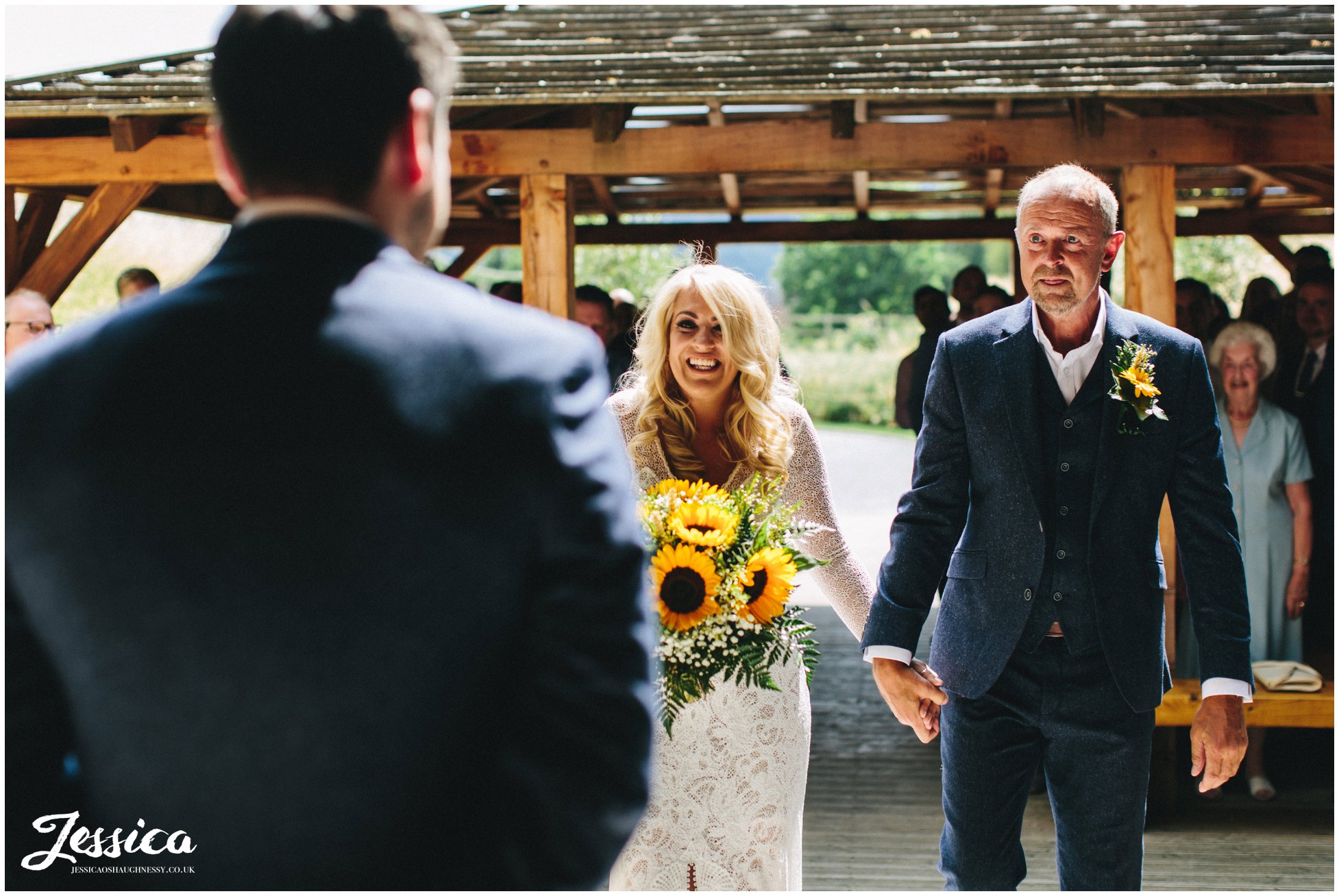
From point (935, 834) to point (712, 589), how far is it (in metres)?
3.25

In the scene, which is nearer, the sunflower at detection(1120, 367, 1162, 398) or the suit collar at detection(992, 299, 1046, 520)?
the sunflower at detection(1120, 367, 1162, 398)

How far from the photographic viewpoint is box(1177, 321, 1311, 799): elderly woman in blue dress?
5715 mm

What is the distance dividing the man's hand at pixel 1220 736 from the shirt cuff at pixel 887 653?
0.70 metres

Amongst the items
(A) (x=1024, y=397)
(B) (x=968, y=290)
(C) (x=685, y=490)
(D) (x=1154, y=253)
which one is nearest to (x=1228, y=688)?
(A) (x=1024, y=397)

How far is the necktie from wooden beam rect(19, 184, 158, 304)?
621 centimetres

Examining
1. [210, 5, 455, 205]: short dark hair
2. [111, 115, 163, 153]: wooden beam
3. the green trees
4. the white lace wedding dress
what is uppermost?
[111, 115, 163, 153]: wooden beam

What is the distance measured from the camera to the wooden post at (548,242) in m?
6.29

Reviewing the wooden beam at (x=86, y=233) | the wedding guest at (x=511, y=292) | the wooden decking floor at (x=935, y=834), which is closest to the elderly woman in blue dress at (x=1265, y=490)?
the wooden decking floor at (x=935, y=834)

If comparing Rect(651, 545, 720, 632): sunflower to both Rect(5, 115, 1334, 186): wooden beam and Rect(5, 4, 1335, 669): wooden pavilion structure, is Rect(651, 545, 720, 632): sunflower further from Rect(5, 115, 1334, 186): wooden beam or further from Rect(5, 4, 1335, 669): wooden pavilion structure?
Rect(5, 115, 1334, 186): wooden beam

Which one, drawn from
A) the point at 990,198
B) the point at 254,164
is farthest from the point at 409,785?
the point at 990,198

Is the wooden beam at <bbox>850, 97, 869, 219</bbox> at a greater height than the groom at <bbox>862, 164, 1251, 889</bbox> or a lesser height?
greater

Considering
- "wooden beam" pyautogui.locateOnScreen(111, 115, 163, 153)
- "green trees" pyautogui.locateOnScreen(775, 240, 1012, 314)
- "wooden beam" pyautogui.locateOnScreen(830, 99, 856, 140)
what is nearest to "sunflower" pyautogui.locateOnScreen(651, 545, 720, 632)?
"wooden beam" pyautogui.locateOnScreen(830, 99, 856, 140)

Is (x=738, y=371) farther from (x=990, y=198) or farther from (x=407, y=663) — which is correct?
(x=990, y=198)

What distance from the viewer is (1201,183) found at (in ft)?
34.2
